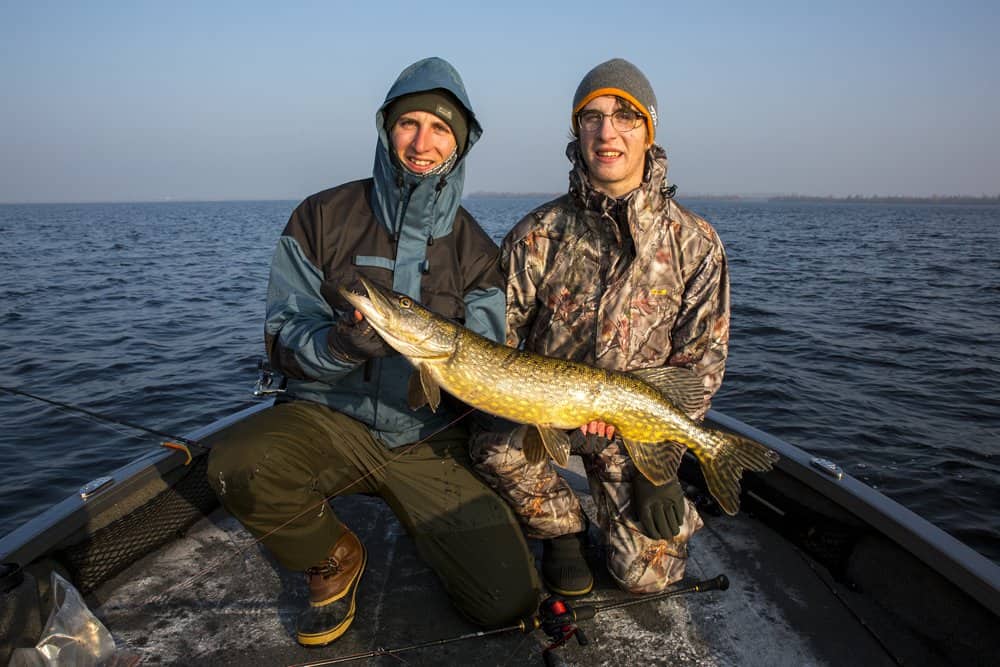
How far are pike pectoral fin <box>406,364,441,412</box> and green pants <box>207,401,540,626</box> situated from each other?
475mm

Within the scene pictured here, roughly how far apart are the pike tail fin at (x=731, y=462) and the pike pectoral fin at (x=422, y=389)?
1.42 metres

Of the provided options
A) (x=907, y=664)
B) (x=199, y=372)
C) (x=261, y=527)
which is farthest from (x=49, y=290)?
(x=907, y=664)

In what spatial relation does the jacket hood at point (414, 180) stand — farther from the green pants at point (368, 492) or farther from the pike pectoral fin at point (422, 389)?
the green pants at point (368, 492)

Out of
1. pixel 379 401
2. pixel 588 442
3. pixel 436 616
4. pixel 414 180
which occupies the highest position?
pixel 414 180

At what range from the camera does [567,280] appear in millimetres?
3584

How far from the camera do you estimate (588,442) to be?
3537 mm

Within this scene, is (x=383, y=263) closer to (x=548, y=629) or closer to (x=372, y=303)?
(x=372, y=303)

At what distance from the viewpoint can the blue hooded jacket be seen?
10.5 ft

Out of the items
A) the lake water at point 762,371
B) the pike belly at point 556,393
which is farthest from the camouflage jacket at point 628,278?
the lake water at point 762,371

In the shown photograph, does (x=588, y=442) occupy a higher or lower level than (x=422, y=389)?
lower

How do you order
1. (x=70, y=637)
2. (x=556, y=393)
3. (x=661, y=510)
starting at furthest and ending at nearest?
(x=661, y=510)
(x=556, y=393)
(x=70, y=637)

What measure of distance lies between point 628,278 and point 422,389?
1.34 meters

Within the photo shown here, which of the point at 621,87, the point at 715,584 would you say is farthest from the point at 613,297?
the point at 715,584

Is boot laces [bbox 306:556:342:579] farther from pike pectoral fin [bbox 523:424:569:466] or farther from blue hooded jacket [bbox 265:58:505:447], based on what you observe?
pike pectoral fin [bbox 523:424:569:466]
